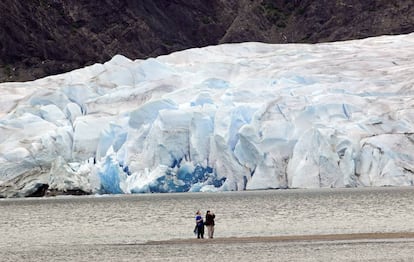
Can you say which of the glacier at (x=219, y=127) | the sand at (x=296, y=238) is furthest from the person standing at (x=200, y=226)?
the glacier at (x=219, y=127)

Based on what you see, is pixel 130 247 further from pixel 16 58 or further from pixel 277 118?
pixel 16 58

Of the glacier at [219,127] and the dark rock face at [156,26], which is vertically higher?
the dark rock face at [156,26]

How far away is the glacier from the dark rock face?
51.0 m

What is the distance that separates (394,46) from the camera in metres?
64.6

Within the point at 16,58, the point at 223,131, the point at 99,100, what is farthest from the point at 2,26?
the point at 223,131

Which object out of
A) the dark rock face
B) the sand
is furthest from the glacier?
the dark rock face

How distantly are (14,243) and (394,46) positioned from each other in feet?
114

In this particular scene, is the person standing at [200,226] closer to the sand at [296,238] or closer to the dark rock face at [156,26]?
the sand at [296,238]

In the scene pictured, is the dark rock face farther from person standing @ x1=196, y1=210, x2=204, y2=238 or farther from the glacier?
person standing @ x1=196, y1=210, x2=204, y2=238

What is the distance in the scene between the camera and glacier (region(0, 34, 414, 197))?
1982 inches

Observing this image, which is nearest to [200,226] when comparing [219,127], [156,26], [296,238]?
[296,238]

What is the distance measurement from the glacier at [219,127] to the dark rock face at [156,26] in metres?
51.0

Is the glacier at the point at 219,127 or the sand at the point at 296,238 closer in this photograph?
the sand at the point at 296,238

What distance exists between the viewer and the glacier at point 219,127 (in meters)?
50.3
